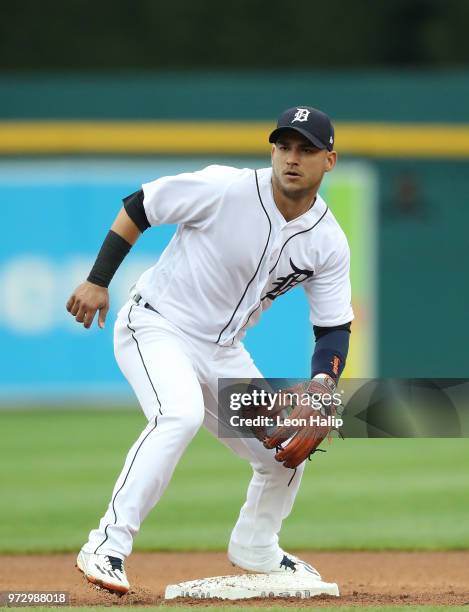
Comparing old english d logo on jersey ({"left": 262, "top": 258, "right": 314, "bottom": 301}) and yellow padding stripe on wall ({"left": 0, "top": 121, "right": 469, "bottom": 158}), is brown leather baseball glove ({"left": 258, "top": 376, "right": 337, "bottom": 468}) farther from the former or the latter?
yellow padding stripe on wall ({"left": 0, "top": 121, "right": 469, "bottom": 158})

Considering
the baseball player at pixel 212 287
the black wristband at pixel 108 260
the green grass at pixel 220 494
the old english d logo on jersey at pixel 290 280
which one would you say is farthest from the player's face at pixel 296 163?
the green grass at pixel 220 494

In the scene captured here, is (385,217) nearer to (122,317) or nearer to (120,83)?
(120,83)

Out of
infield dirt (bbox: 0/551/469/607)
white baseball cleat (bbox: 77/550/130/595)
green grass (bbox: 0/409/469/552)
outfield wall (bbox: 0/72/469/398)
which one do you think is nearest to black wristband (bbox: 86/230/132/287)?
white baseball cleat (bbox: 77/550/130/595)

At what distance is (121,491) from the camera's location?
4113mm

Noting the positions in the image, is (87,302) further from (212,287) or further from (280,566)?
(280,566)

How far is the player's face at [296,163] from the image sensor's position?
4.22m

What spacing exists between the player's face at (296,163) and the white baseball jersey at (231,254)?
0.36 feet

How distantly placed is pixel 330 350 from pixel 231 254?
1.60 ft

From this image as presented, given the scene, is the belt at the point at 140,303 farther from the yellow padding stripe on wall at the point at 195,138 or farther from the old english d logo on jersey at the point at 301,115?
the yellow padding stripe on wall at the point at 195,138

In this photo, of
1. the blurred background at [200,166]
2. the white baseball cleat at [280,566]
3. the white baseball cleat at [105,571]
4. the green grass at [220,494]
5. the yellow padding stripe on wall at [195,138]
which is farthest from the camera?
the yellow padding stripe on wall at [195,138]

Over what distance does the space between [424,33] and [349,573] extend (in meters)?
11.4

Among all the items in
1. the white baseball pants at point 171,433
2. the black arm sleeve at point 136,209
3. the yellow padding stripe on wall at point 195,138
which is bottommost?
the white baseball pants at point 171,433

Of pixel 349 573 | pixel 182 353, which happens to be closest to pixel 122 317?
pixel 182 353

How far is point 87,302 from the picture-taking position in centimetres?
425
